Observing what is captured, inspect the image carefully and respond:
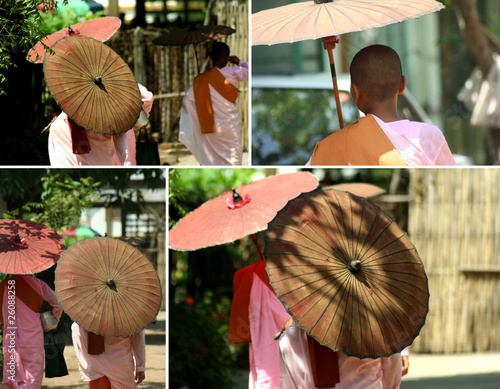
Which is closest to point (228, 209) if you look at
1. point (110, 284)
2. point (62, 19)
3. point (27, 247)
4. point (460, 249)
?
point (110, 284)

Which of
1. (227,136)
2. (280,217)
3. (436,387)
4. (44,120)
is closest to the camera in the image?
(280,217)

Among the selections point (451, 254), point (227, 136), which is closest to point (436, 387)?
point (451, 254)

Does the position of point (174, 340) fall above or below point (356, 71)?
below

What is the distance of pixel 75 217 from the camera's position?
5.35 meters

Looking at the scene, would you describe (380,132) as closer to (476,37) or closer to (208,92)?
(208,92)

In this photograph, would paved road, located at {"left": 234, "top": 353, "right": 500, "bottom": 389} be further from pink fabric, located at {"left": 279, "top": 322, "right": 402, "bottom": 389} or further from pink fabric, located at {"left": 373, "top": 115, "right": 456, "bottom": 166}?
pink fabric, located at {"left": 279, "top": 322, "right": 402, "bottom": 389}

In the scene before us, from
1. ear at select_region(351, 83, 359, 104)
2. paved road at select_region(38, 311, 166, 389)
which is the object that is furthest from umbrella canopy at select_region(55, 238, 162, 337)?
ear at select_region(351, 83, 359, 104)

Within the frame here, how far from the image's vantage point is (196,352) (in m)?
7.08

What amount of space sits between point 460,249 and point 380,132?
406 centimetres

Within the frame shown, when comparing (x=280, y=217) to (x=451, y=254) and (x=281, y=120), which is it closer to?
(x=281, y=120)

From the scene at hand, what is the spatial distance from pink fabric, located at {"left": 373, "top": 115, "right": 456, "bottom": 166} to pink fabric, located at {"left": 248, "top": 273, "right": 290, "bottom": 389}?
1.22 meters

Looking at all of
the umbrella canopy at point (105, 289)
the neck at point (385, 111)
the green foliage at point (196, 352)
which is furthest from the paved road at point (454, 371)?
the neck at point (385, 111)

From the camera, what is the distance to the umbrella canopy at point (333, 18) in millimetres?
4277

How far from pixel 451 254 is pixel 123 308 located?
433cm
